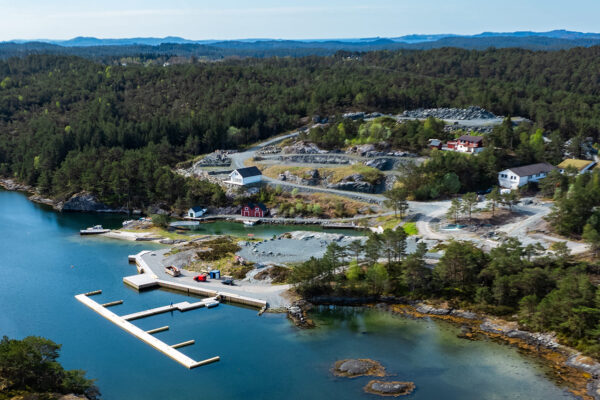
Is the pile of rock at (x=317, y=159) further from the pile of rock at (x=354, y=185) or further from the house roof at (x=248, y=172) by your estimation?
the house roof at (x=248, y=172)

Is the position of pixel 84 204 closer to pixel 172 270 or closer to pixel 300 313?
pixel 172 270

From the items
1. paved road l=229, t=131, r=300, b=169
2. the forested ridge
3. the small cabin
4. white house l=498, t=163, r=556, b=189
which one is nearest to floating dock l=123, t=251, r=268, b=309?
the forested ridge

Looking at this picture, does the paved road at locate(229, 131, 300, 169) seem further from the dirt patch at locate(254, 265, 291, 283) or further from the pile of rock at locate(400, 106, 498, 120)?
the dirt patch at locate(254, 265, 291, 283)

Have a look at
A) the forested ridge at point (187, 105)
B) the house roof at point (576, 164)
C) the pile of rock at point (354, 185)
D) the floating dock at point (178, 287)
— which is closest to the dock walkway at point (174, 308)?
the floating dock at point (178, 287)

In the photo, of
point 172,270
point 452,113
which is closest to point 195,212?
point 172,270

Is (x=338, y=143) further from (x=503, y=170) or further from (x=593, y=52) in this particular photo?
(x=593, y=52)
